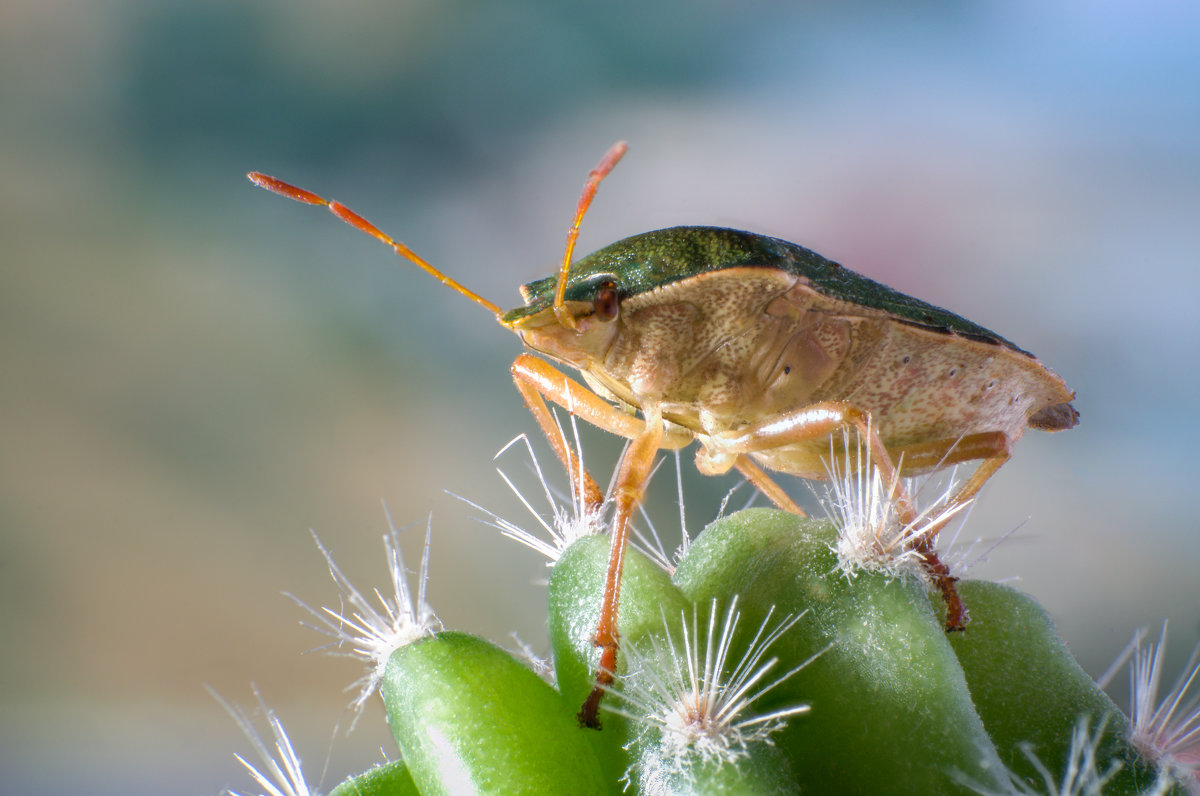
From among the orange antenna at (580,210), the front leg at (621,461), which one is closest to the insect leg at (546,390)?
the front leg at (621,461)

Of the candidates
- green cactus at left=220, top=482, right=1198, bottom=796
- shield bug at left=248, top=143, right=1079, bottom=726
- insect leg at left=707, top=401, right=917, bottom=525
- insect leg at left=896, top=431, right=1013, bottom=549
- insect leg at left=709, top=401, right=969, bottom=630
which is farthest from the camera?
insect leg at left=896, top=431, right=1013, bottom=549

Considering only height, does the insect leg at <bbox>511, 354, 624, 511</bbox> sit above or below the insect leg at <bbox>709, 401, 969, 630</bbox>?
below

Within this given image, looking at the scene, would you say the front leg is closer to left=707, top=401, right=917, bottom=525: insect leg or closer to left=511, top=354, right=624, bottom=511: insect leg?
left=511, top=354, right=624, bottom=511: insect leg

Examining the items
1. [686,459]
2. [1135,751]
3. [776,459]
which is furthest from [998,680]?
[686,459]

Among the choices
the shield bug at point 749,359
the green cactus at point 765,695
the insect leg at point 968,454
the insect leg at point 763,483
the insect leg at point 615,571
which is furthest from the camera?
the insect leg at point 763,483

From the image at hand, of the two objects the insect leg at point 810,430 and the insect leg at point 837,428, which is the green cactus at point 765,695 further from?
the insect leg at point 810,430

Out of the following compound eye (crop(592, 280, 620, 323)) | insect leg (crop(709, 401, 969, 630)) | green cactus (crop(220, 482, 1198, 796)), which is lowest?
green cactus (crop(220, 482, 1198, 796))

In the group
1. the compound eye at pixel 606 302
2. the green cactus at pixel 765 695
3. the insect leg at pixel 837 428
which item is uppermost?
the compound eye at pixel 606 302

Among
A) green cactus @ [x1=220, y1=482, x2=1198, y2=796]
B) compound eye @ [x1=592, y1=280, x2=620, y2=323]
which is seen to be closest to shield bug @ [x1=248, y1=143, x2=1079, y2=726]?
compound eye @ [x1=592, y1=280, x2=620, y2=323]

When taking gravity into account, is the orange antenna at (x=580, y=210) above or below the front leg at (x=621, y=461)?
above
